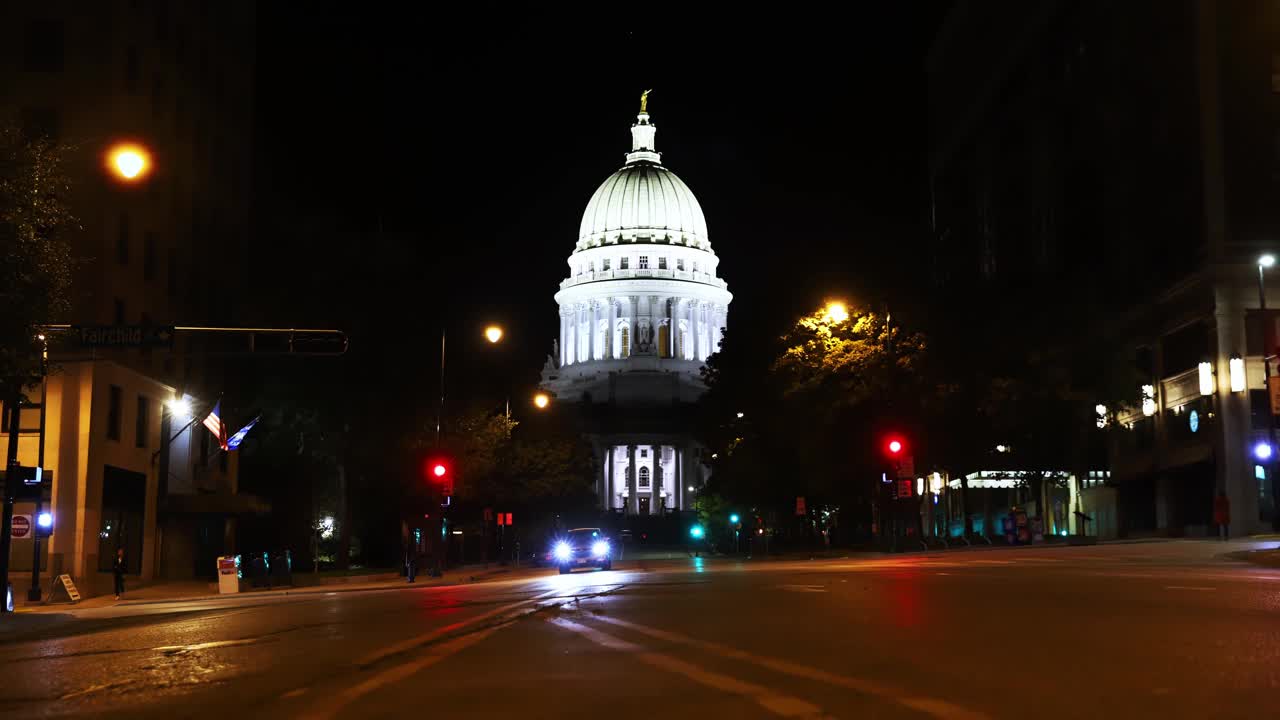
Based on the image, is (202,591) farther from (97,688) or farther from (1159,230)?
(1159,230)

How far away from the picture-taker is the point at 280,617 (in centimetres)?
2230

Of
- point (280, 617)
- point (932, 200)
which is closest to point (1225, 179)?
point (280, 617)

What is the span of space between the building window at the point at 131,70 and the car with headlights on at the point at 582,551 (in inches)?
906

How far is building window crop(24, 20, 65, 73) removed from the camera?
1679 inches

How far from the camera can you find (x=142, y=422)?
47.8 metres

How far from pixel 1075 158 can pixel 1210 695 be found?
6875cm

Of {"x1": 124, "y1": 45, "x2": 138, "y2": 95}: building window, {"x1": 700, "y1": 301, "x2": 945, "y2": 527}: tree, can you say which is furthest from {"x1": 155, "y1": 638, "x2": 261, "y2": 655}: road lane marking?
{"x1": 700, "y1": 301, "x2": 945, "y2": 527}: tree

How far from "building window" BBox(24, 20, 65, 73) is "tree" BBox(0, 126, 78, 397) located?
1591 cm

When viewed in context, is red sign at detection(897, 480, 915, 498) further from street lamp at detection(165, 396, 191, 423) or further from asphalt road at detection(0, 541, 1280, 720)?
asphalt road at detection(0, 541, 1280, 720)

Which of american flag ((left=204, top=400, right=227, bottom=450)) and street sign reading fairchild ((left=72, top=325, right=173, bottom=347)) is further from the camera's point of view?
american flag ((left=204, top=400, right=227, bottom=450))

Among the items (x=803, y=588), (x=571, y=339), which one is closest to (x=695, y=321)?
(x=571, y=339)

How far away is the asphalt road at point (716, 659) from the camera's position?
1012cm

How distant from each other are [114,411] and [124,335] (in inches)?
619

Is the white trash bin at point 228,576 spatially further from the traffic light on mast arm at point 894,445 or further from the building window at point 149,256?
the traffic light on mast arm at point 894,445
